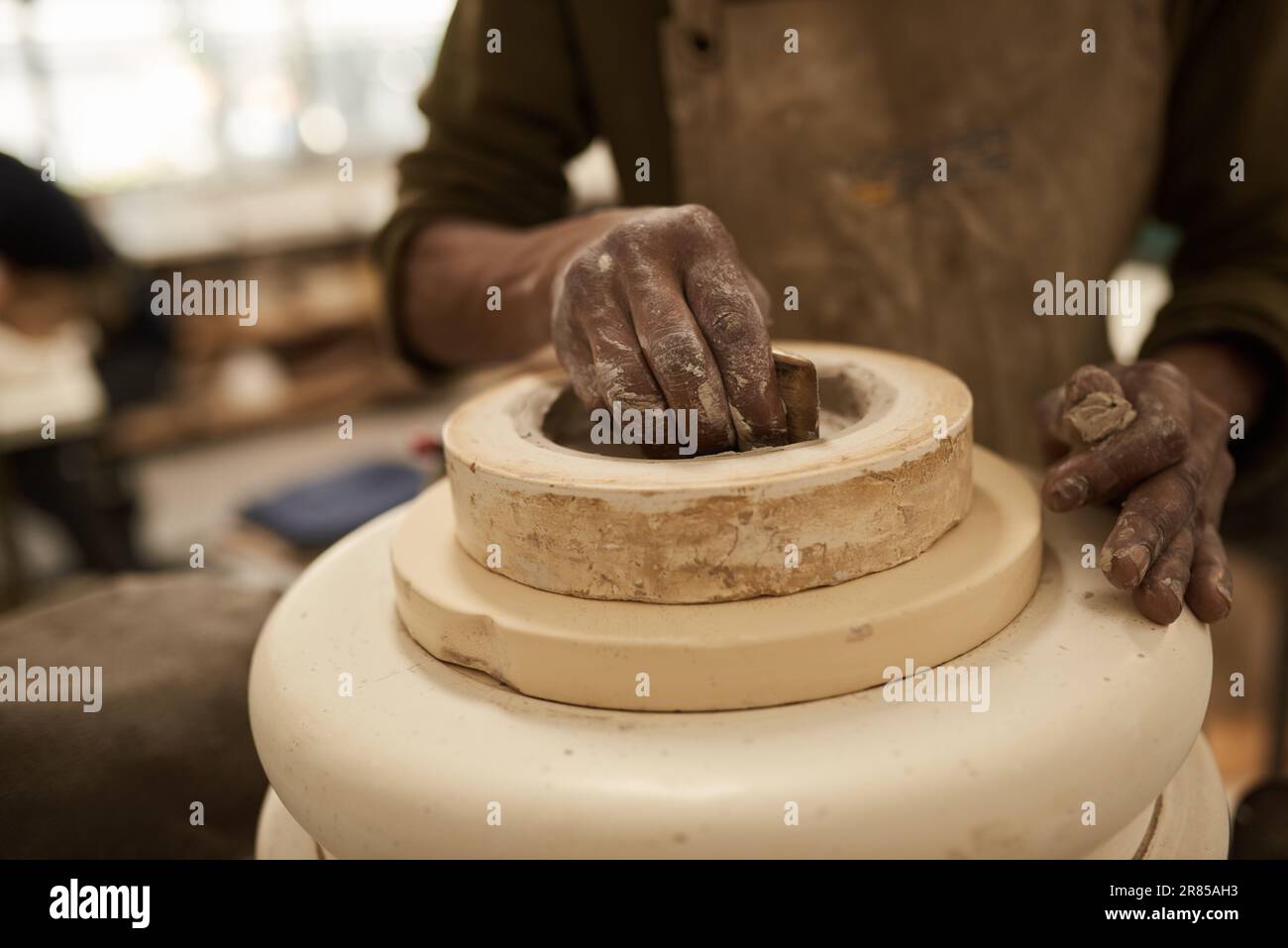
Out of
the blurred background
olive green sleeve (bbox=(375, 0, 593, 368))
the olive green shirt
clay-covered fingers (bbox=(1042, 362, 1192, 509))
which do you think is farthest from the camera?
the blurred background

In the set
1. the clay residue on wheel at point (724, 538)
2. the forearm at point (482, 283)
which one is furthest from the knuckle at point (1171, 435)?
the forearm at point (482, 283)

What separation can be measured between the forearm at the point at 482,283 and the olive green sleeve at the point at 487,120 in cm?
4

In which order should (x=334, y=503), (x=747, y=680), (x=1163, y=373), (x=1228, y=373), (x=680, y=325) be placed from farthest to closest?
(x=334, y=503), (x=1228, y=373), (x=1163, y=373), (x=680, y=325), (x=747, y=680)

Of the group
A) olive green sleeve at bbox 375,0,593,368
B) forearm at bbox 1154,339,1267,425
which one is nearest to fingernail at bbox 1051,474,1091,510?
forearm at bbox 1154,339,1267,425

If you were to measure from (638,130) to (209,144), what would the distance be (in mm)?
5370

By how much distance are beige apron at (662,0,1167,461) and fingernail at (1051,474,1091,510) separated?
66 centimetres

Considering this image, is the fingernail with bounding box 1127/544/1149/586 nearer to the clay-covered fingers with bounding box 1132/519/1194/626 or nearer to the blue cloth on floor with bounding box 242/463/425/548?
the clay-covered fingers with bounding box 1132/519/1194/626

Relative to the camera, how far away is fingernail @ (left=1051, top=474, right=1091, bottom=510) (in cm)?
98

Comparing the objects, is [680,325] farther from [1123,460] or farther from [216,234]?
[216,234]

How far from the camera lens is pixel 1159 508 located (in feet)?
3.10

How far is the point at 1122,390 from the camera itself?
3.45ft

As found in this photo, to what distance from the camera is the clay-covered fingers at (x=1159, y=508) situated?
894 mm

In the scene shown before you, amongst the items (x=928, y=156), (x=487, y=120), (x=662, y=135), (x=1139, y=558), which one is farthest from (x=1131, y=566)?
(x=487, y=120)

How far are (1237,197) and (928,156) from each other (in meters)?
0.49
